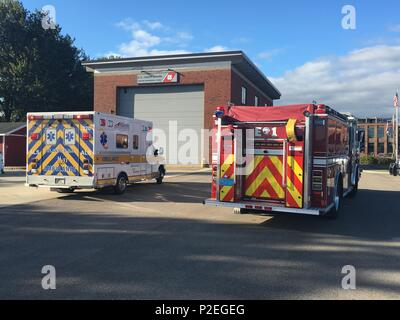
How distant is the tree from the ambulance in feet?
113

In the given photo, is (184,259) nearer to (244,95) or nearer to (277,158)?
(277,158)

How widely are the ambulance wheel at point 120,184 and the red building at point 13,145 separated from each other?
23349mm

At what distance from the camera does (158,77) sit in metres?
32.1

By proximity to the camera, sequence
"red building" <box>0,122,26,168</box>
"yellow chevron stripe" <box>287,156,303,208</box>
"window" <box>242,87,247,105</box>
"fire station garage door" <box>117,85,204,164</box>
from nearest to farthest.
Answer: "yellow chevron stripe" <box>287,156,303,208</box>
"fire station garage door" <box>117,85,204,164</box>
"red building" <box>0,122,26,168</box>
"window" <box>242,87,247,105</box>

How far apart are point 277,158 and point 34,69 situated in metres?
42.6

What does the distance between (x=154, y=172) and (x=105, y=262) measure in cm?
1174

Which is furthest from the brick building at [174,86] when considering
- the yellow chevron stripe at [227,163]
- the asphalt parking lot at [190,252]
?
the yellow chevron stripe at [227,163]

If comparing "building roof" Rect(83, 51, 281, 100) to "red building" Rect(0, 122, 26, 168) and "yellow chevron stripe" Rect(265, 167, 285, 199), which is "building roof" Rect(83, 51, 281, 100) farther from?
"yellow chevron stripe" Rect(265, 167, 285, 199)

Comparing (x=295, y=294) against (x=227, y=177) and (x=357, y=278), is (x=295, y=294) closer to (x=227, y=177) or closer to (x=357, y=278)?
(x=357, y=278)

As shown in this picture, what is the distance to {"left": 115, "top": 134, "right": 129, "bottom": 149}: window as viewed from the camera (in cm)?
1455

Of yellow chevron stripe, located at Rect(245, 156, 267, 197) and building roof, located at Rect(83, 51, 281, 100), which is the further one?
building roof, located at Rect(83, 51, 281, 100)

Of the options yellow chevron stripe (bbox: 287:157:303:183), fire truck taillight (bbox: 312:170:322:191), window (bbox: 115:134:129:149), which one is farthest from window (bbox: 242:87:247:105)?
fire truck taillight (bbox: 312:170:322:191)

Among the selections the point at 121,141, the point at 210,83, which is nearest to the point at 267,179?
the point at 121,141
